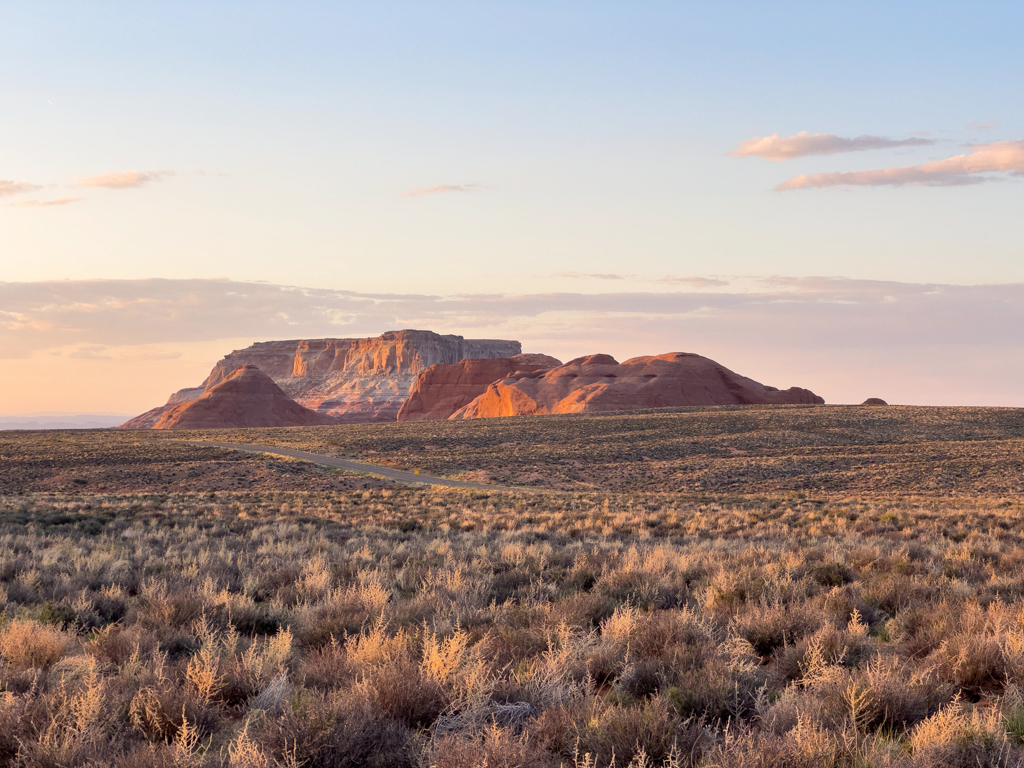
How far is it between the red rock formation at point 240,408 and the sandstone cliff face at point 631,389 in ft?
133

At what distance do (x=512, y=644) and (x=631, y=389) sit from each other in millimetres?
110918

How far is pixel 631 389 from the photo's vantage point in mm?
115312

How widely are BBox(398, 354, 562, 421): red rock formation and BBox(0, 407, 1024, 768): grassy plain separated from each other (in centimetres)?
13681

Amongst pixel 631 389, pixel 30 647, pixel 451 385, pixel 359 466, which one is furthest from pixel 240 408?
pixel 30 647

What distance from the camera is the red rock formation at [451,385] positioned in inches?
6097

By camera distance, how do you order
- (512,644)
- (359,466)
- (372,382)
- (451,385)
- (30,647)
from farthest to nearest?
(372,382) → (451,385) → (359,466) → (512,644) → (30,647)

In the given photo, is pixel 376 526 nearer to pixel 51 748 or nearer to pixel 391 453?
pixel 51 748

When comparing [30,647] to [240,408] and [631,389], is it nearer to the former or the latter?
[631,389]

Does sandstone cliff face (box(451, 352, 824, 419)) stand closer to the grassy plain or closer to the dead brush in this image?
the grassy plain

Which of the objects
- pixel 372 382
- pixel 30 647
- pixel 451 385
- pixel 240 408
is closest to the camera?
pixel 30 647

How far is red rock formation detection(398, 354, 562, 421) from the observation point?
508 ft

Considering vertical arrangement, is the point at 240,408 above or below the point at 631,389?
below

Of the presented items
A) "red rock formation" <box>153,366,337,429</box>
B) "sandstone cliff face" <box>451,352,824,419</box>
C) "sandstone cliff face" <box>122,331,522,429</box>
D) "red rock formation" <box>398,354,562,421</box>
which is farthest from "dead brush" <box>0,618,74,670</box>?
"sandstone cliff face" <box>122,331,522,429</box>

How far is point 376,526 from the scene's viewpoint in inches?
672
